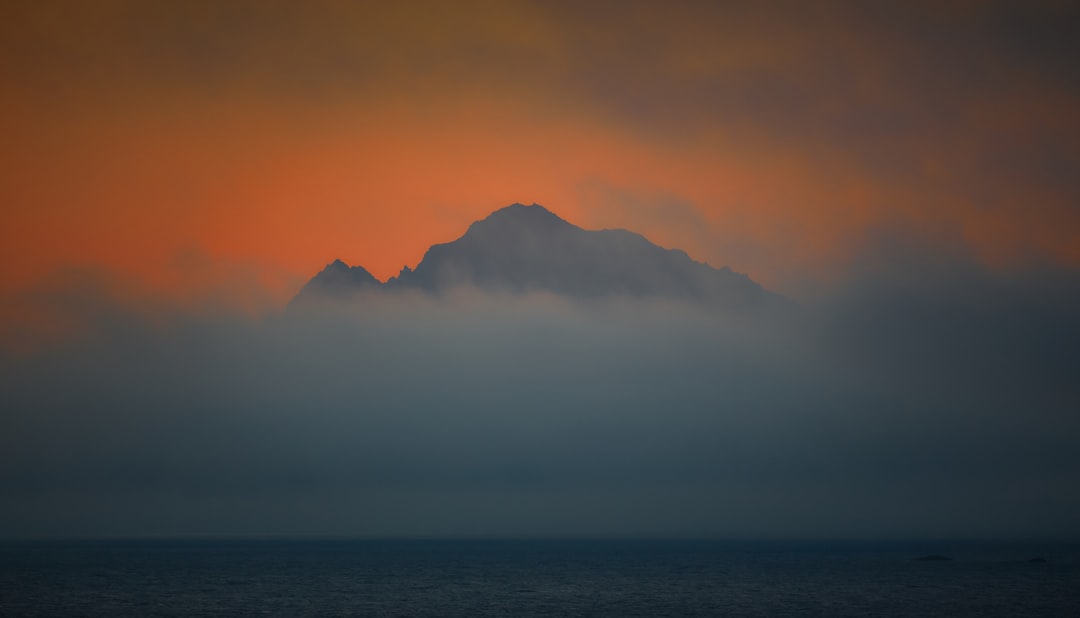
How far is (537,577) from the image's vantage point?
19250 cm

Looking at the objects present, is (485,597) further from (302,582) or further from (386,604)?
(302,582)

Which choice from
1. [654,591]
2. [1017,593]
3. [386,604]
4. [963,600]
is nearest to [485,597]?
[386,604]

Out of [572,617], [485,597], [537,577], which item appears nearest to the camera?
[572,617]

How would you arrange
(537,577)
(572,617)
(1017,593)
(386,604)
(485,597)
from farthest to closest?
1. (537,577)
2. (1017,593)
3. (485,597)
4. (386,604)
5. (572,617)

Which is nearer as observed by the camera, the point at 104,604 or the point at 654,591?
the point at 104,604

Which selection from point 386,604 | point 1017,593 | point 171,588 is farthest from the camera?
point 171,588

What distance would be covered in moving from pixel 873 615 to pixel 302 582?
98077 mm

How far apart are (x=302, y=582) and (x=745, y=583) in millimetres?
75106

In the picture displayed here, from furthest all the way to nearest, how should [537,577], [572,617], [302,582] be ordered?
[537,577] < [302,582] < [572,617]

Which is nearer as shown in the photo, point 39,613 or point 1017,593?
point 39,613

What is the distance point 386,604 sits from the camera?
12962 centimetres

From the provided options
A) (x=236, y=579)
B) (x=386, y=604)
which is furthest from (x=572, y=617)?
(x=236, y=579)

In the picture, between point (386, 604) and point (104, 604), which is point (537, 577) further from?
point (104, 604)

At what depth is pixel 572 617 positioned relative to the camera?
114375 millimetres
